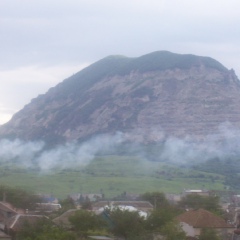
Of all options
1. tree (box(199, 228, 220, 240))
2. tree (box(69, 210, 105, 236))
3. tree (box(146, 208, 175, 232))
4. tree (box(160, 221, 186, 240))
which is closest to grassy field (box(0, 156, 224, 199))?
tree (box(146, 208, 175, 232))

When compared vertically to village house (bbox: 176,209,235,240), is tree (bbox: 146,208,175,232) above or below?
above

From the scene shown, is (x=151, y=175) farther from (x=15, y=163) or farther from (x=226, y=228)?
(x=226, y=228)

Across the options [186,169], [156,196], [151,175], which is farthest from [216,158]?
[156,196]

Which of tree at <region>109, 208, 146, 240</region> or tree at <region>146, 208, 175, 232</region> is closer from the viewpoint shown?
tree at <region>109, 208, 146, 240</region>

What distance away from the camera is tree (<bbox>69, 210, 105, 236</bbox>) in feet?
172

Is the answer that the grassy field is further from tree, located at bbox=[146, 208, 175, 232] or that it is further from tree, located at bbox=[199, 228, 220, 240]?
tree, located at bbox=[199, 228, 220, 240]

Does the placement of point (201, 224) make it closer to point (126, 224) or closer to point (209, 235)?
point (209, 235)

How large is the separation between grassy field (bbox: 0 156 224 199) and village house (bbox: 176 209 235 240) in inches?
2268

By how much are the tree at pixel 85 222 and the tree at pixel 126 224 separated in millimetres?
1007

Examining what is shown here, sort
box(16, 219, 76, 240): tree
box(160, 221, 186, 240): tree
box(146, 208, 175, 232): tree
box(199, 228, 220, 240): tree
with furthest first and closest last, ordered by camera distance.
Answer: box(146, 208, 175, 232): tree → box(199, 228, 220, 240): tree → box(160, 221, 186, 240): tree → box(16, 219, 76, 240): tree

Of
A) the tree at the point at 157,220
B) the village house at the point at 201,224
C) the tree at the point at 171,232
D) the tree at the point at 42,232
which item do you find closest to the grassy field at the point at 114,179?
the village house at the point at 201,224

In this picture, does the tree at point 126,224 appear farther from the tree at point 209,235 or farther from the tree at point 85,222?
the tree at point 209,235

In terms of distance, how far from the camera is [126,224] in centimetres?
5222

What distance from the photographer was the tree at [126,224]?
51375 millimetres
